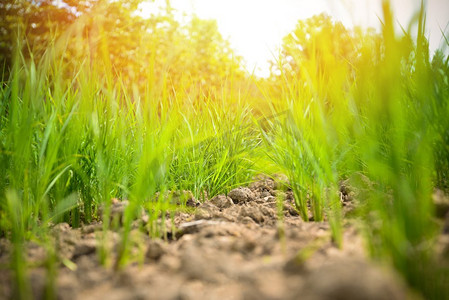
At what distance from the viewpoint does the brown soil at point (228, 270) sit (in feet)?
2.04

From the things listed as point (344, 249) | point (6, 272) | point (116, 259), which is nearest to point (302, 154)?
point (344, 249)

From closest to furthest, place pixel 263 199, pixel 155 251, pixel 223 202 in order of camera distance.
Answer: pixel 155 251 → pixel 223 202 → pixel 263 199

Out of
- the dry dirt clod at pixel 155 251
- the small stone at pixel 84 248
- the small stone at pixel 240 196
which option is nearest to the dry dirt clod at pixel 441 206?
the dry dirt clod at pixel 155 251

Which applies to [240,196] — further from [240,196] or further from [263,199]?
[263,199]

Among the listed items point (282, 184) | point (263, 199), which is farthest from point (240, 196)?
point (282, 184)

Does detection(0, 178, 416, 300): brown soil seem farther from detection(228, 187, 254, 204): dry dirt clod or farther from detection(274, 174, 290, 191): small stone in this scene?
detection(228, 187, 254, 204): dry dirt clod

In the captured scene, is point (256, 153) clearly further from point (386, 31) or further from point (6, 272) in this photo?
point (6, 272)

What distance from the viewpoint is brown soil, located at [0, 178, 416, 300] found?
0.62 meters

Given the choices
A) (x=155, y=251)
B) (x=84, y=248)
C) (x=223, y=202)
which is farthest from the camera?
(x=223, y=202)

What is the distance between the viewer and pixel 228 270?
81cm

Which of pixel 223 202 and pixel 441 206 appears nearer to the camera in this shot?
pixel 441 206

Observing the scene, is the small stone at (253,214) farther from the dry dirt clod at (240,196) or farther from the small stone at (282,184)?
the dry dirt clod at (240,196)

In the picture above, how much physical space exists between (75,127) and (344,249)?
4.30ft

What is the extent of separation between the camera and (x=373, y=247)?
0.78m
